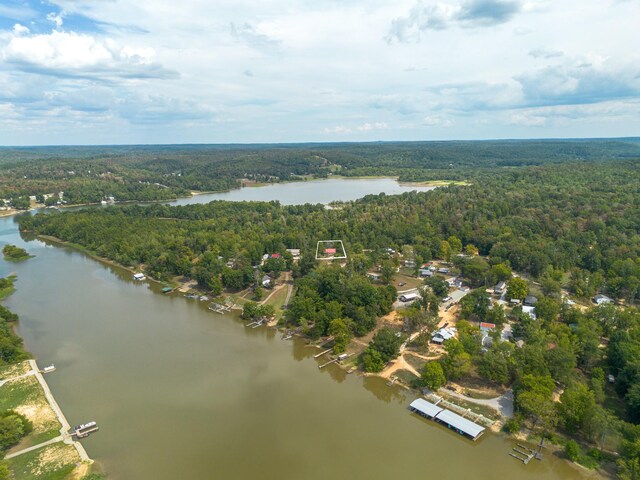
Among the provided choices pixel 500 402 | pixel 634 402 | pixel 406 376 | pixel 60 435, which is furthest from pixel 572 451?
pixel 60 435

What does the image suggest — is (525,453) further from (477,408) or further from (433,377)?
(433,377)

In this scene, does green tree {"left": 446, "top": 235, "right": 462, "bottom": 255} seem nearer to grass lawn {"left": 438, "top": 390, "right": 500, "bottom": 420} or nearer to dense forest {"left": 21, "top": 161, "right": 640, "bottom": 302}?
dense forest {"left": 21, "top": 161, "right": 640, "bottom": 302}

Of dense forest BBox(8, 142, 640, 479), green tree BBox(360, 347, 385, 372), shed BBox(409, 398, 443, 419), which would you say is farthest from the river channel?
dense forest BBox(8, 142, 640, 479)

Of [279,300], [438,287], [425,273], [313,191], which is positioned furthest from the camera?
[313,191]

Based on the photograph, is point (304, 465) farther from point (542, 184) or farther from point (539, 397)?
point (542, 184)

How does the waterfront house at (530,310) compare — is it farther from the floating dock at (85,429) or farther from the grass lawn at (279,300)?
the floating dock at (85,429)

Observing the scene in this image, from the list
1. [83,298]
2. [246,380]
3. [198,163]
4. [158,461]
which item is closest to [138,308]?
[83,298]
